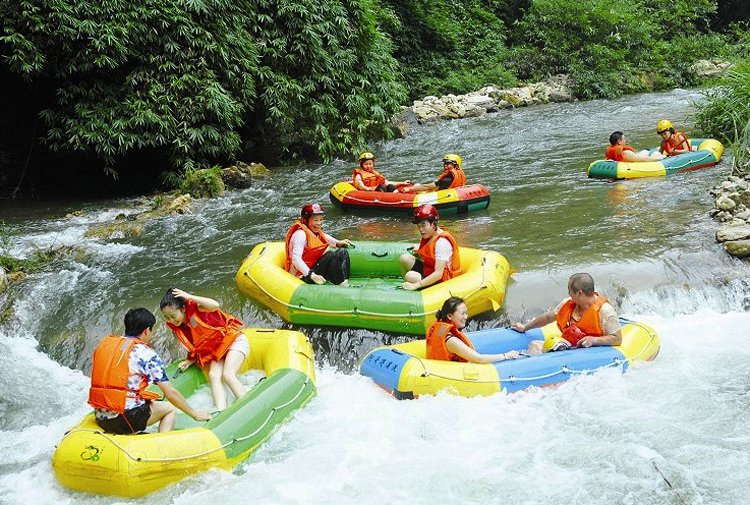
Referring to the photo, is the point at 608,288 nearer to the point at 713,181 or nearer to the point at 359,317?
the point at 359,317

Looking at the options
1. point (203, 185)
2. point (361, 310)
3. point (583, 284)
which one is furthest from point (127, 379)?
point (203, 185)

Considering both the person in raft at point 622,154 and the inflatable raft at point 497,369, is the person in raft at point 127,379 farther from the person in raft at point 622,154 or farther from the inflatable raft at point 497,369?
the person in raft at point 622,154

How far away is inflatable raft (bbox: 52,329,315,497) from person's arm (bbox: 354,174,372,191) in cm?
536

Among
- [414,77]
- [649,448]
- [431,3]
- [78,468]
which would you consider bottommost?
[649,448]

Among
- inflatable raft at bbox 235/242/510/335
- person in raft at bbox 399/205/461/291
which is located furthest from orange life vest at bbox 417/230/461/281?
inflatable raft at bbox 235/242/510/335

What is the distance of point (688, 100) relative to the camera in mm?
17453

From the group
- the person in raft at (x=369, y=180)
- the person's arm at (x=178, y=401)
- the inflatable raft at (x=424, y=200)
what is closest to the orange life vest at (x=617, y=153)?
the inflatable raft at (x=424, y=200)

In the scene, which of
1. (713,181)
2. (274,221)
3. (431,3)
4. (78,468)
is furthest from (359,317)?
(431,3)

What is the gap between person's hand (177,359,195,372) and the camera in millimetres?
5560

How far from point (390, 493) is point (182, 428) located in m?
1.68

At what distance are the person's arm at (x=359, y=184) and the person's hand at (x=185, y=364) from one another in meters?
5.02

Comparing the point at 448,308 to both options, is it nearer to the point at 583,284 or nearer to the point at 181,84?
the point at 583,284

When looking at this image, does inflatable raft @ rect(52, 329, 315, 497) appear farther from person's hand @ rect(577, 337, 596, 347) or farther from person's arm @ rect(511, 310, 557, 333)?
person's hand @ rect(577, 337, 596, 347)

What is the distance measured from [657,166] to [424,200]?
12.4 feet
